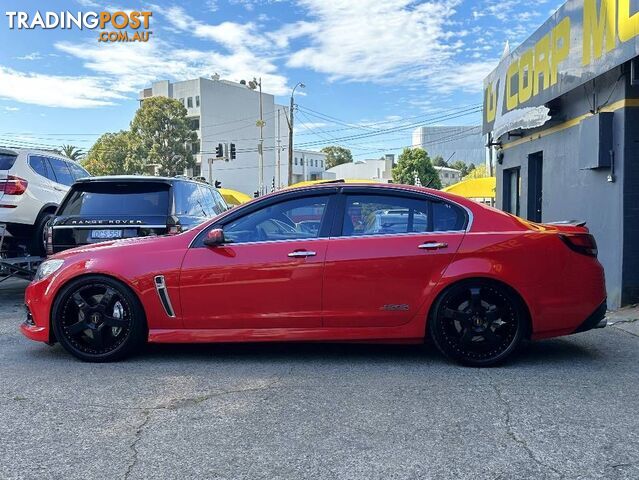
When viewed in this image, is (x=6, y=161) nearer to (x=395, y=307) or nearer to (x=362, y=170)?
(x=395, y=307)

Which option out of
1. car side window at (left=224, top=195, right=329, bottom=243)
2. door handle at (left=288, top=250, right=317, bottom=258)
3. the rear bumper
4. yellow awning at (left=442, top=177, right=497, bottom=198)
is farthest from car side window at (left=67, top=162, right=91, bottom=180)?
yellow awning at (left=442, top=177, right=497, bottom=198)

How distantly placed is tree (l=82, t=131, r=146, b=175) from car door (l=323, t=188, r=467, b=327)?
46864 mm

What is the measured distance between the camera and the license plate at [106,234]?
6.73 m

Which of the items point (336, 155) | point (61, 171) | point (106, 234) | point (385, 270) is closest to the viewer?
point (385, 270)

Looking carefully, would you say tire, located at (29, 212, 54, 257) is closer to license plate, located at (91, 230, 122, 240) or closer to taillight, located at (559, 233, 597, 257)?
license plate, located at (91, 230, 122, 240)

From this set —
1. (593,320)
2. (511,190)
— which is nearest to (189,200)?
(593,320)

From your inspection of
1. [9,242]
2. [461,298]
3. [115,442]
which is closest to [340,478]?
[115,442]

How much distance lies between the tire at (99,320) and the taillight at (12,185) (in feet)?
13.5

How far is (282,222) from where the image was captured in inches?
198

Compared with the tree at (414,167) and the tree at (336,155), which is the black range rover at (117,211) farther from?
the tree at (336,155)

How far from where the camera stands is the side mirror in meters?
4.82

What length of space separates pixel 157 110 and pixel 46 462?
1949 inches

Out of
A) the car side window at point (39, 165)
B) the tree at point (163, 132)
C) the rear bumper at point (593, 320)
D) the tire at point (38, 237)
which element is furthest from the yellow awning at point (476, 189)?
the tree at point (163, 132)

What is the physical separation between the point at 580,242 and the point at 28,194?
7428 millimetres
